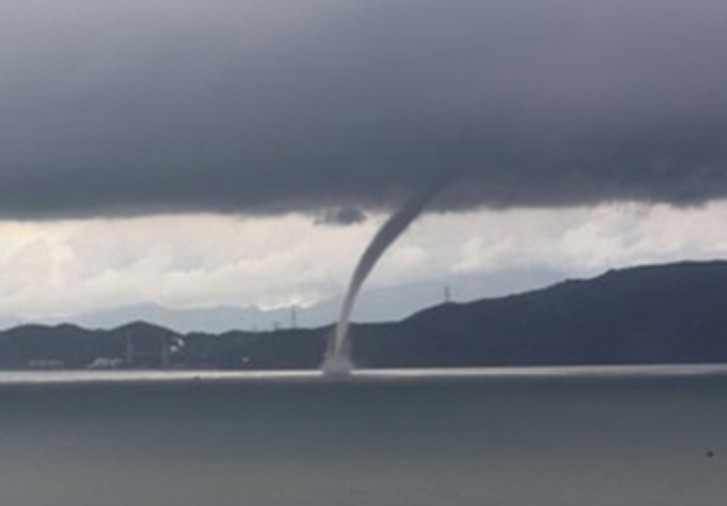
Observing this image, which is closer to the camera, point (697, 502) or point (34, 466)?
point (697, 502)

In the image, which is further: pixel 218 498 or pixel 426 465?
pixel 426 465

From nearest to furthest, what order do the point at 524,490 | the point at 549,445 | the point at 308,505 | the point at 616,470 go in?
the point at 308,505 < the point at 524,490 < the point at 616,470 < the point at 549,445

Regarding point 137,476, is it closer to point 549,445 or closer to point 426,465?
point 426,465

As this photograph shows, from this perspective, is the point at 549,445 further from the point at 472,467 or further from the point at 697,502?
the point at 697,502

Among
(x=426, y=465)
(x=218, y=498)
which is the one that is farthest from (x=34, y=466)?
(x=218, y=498)

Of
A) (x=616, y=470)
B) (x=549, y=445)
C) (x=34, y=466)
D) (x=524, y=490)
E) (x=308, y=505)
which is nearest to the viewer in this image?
(x=308, y=505)

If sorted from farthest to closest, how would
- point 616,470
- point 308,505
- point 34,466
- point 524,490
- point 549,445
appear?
point 549,445 < point 34,466 < point 616,470 < point 524,490 < point 308,505

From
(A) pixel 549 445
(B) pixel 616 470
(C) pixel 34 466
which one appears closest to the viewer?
(B) pixel 616 470

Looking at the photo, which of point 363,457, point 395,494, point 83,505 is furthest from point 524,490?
point 363,457
